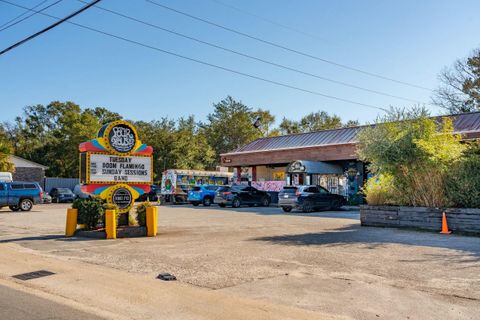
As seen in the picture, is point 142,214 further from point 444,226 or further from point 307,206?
point 307,206

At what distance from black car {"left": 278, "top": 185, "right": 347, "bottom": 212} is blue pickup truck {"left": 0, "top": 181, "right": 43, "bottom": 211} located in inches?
621

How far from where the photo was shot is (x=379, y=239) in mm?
13055

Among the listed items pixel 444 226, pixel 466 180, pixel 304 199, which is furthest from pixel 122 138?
pixel 304 199

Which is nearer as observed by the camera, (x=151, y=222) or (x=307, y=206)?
(x=151, y=222)

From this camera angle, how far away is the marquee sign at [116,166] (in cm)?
1484

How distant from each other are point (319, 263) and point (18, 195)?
988 inches

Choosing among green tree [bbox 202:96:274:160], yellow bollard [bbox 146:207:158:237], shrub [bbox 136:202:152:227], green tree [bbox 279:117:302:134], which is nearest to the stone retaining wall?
yellow bollard [bbox 146:207:158:237]

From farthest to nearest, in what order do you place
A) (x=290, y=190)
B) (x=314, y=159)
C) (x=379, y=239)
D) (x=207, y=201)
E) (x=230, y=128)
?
(x=230, y=128) → (x=314, y=159) → (x=207, y=201) → (x=290, y=190) → (x=379, y=239)

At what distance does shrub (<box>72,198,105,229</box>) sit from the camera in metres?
14.9

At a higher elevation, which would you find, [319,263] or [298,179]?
[298,179]

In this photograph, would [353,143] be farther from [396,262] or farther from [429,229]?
[396,262]

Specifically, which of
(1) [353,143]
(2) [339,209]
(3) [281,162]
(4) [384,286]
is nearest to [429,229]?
(4) [384,286]

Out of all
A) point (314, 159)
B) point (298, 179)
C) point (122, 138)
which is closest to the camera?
point (122, 138)

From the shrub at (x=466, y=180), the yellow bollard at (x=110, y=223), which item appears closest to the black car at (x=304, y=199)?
the shrub at (x=466, y=180)
